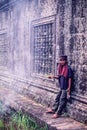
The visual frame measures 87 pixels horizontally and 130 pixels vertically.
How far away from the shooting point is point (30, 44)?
10648 millimetres

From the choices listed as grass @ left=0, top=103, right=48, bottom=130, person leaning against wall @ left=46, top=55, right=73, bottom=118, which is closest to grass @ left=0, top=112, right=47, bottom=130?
grass @ left=0, top=103, right=48, bottom=130

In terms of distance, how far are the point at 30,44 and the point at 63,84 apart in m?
3.27

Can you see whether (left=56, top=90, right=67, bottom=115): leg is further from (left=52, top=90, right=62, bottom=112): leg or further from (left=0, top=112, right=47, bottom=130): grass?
(left=0, top=112, right=47, bottom=130): grass

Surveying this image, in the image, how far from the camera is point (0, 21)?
575 inches

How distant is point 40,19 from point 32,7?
93 centimetres

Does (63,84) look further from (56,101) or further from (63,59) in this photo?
(63,59)

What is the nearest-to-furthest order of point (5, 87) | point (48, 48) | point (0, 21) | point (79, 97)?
point (79, 97) → point (48, 48) → point (5, 87) → point (0, 21)

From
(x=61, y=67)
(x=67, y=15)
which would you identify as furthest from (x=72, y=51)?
(x=67, y=15)

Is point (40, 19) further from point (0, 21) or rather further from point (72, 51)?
point (0, 21)

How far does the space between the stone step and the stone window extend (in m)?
1.24

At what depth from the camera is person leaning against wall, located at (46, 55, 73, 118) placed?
7.74 m

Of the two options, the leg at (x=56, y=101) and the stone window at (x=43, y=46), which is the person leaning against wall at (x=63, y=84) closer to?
the leg at (x=56, y=101)

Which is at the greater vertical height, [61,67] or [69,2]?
[69,2]

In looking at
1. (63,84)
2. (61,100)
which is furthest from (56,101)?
(63,84)
